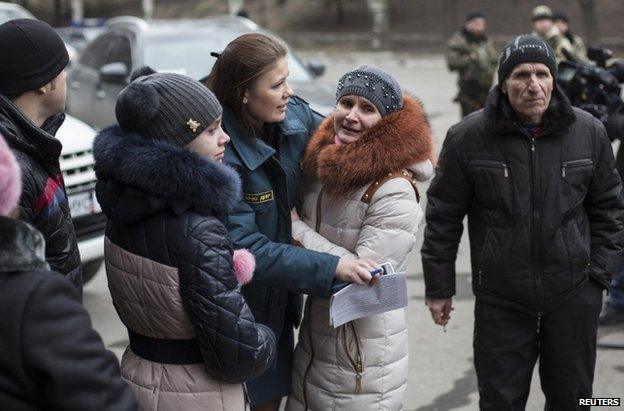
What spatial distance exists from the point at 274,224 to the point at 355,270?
0.40 meters

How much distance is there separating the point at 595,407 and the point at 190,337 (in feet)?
8.82

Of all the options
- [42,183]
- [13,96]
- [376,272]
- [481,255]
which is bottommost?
[481,255]

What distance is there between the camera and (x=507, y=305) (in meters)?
3.63

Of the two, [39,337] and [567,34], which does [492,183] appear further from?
[567,34]

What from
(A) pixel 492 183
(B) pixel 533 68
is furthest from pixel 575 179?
(B) pixel 533 68

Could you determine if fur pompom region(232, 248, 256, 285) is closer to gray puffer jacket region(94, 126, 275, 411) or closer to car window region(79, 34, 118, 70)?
gray puffer jacket region(94, 126, 275, 411)

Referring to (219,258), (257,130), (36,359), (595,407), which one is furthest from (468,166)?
(36,359)

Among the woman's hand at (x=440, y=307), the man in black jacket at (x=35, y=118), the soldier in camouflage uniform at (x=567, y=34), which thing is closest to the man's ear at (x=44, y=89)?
the man in black jacket at (x=35, y=118)

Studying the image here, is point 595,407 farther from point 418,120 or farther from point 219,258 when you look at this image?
point 219,258

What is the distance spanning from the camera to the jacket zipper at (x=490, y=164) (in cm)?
354

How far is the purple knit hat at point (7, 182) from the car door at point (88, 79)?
8.73 m

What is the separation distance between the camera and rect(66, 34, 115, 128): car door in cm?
1069

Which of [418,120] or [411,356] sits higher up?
[418,120]

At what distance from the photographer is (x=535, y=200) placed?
3.51m
